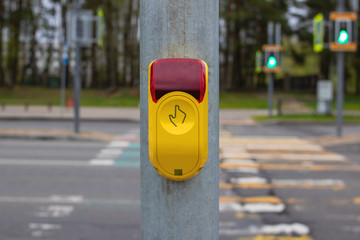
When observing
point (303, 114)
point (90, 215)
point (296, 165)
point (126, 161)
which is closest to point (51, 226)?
point (90, 215)

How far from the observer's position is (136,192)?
7.38 meters

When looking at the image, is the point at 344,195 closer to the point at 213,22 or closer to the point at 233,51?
the point at 213,22

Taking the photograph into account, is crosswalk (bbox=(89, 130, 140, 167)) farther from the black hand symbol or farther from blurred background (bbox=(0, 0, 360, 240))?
the black hand symbol

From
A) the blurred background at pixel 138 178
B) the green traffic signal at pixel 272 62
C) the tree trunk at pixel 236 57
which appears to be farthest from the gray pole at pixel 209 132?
the tree trunk at pixel 236 57

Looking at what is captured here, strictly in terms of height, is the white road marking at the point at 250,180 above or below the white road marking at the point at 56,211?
below

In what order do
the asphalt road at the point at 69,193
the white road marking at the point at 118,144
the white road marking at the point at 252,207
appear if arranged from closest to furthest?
the asphalt road at the point at 69,193 < the white road marking at the point at 252,207 < the white road marking at the point at 118,144

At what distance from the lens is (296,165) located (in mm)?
10242

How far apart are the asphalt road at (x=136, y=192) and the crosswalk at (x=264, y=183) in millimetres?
14

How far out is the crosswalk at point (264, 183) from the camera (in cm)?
561

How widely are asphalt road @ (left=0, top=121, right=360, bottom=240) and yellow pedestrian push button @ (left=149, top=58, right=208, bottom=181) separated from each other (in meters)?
3.73

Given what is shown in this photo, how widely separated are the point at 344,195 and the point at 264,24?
38.0 metres

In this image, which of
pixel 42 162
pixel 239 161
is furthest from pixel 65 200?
pixel 239 161

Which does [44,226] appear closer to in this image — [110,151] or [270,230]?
[270,230]

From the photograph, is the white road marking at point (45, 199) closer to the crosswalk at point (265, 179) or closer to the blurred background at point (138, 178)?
the blurred background at point (138, 178)
